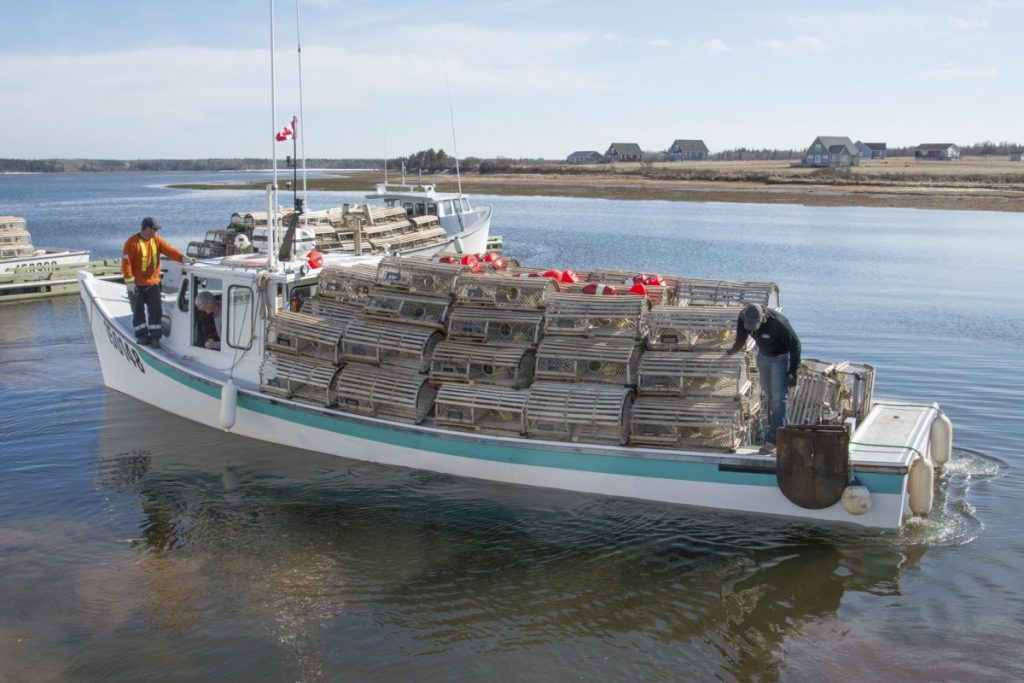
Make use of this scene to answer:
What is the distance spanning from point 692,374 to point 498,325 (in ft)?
7.82

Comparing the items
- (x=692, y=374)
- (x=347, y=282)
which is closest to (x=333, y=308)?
(x=347, y=282)

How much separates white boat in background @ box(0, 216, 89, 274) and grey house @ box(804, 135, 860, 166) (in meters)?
102

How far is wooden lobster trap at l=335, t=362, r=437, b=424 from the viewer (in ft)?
34.7

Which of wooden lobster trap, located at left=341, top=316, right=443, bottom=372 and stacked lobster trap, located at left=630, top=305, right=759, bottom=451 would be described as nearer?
stacked lobster trap, located at left=630, top=305, right=759, bottom=451

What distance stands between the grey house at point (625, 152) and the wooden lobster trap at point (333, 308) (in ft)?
434

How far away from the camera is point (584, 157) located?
513ft

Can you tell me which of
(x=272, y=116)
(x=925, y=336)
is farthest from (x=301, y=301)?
(x=925, y=336)

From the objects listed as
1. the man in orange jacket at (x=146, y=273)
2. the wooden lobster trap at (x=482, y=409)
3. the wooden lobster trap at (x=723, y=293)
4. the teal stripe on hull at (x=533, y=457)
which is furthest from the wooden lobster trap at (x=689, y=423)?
the man in orange jacket at (x=146, y=273)

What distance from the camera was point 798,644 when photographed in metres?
7.64

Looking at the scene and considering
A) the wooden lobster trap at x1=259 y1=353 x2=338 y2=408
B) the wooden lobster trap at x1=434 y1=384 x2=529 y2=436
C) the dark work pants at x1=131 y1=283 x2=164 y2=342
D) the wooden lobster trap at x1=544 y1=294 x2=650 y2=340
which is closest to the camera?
the wooden lobster trap at x1=544 y1=294 x2=650 y2=340

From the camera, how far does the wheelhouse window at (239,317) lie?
38.7 feet

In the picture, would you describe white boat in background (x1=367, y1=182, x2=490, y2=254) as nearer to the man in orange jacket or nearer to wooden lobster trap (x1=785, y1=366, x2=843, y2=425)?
the man in orange jacket

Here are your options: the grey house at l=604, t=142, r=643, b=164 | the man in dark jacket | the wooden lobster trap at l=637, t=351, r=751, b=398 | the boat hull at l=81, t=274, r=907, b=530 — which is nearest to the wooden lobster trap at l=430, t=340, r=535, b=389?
the boat hull at l=81, t=274, r=907, b=530

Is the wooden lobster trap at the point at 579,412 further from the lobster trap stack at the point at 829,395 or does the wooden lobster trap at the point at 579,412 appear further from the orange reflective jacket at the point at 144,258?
the orange reflective jacket at the point at 144,258
